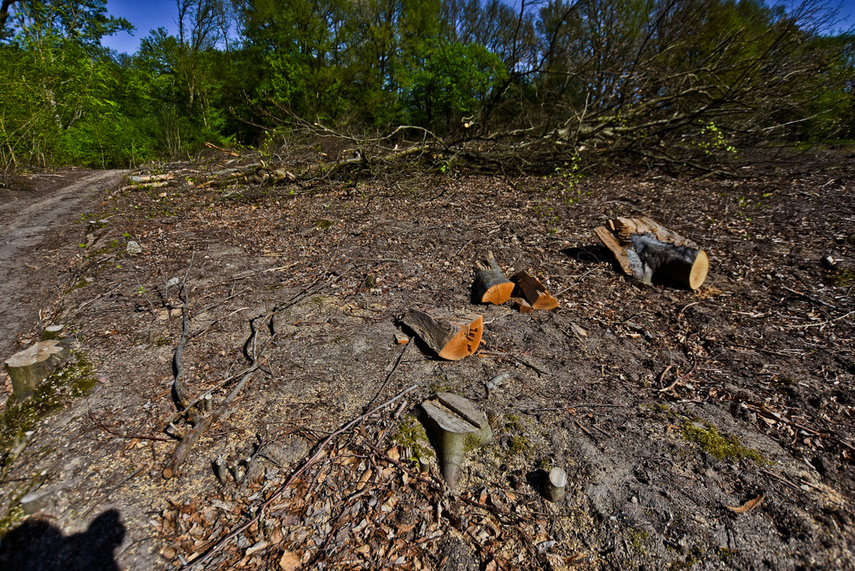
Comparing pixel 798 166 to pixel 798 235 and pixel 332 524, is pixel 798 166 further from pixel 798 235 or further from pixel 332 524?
pixel 332 524

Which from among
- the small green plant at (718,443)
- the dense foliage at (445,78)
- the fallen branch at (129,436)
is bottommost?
the fallen branch at (129,436)

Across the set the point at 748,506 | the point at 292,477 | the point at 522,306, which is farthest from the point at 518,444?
the point at 522,306

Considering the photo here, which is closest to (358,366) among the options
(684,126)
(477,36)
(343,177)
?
(343,177)

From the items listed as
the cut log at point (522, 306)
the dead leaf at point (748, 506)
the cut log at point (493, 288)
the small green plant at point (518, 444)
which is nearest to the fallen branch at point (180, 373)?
the small green plant at point (518, 444)

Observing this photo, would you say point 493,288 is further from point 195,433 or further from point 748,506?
point 195,433

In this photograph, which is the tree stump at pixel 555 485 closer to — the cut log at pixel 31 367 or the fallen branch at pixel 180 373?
the fallen branch at pixel 180 373

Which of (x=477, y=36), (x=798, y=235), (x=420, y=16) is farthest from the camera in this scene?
(x=477, y=36)

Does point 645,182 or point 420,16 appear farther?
point 420,16

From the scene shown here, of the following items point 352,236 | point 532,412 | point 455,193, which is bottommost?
point 532,412

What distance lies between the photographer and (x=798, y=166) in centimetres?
727

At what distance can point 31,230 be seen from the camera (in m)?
6.20

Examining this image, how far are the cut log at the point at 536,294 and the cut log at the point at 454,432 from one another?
1558mm

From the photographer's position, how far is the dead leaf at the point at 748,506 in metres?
1.69

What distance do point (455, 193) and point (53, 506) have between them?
274 inches
